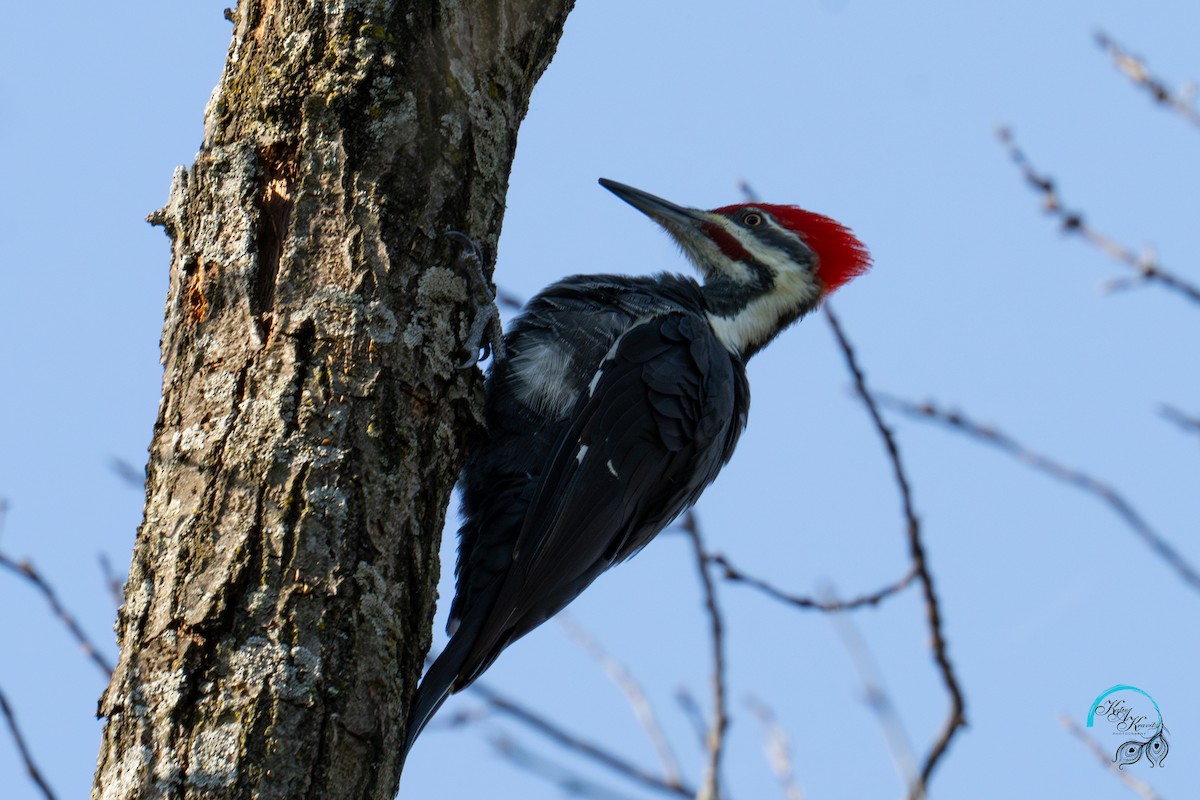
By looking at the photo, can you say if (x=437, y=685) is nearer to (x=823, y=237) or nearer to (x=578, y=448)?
(x=578, y=448)

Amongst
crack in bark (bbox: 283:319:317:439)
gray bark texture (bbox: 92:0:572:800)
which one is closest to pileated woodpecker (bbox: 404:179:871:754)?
gray bark texture (bbox: 92:0:572:800)

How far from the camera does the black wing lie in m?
2.72

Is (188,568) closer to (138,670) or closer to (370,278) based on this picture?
(138,670)

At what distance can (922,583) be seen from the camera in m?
1.91

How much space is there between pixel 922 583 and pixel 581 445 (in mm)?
1130

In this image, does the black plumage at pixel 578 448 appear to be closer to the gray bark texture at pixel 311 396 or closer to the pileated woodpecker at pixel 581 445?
the pileated woodpecker at pixel 581 445

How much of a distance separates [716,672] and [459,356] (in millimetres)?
829

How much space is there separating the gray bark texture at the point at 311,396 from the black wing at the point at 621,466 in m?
0.42

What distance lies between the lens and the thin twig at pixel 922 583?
1699 mm

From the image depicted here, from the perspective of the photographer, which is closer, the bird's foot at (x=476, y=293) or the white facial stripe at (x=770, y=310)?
the bird's foot at (x=476, y=293)

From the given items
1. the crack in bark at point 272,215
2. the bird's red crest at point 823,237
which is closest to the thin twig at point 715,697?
the crack in bark at point 272,215

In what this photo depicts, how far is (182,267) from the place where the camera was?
2.25m

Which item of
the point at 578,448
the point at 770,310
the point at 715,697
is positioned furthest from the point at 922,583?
the point at 770,310

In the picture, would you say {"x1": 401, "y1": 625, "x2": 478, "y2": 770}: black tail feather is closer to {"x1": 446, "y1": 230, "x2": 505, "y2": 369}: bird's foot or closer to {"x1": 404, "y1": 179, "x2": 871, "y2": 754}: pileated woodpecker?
{"x1": 404, "y1": 179, "x2": 871, "y2": 754}: pileated woodpecker
